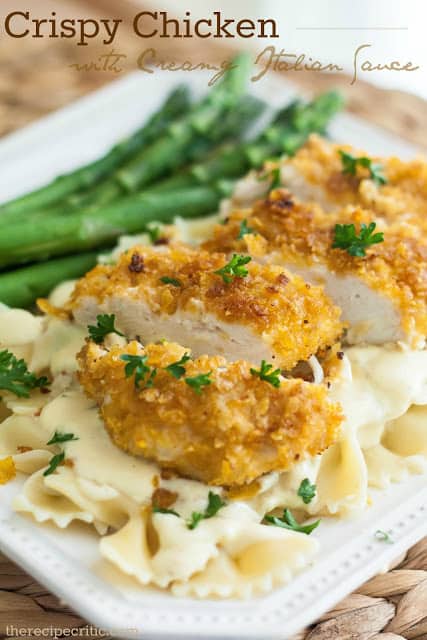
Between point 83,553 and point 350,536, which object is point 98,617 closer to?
point 83,553

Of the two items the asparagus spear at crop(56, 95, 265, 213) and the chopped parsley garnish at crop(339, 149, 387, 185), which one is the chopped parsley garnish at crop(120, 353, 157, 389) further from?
the asparagus spear at crop(56, 95, 265, 213)

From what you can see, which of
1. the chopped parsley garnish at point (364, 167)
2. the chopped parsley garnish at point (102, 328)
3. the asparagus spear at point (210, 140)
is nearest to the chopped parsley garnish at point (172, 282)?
the chopped parsley garnish at point (102, 328)

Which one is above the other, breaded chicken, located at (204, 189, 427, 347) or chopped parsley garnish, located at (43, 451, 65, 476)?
breaded chicken, located at (204, 189, 427, 347)

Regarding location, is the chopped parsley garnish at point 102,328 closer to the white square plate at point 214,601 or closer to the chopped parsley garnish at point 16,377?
the chopped parsley garnish at point 16,377

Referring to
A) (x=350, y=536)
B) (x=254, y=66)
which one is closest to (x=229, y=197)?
(x=254, y=66)

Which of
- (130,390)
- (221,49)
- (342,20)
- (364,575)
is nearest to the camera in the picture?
(364,575)

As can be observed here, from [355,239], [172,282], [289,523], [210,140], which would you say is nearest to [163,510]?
[289,523]

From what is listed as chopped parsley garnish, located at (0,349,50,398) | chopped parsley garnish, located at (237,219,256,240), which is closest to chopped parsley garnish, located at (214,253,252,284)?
chopped parsley garnish, located at (237,219,256,240)

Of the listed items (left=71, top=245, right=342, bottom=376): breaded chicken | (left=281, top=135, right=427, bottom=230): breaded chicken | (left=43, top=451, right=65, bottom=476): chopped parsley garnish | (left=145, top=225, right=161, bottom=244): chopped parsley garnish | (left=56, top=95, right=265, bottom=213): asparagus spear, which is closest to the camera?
(left=43, top=451, right=65, bottom=476): chopped parsley garnish
